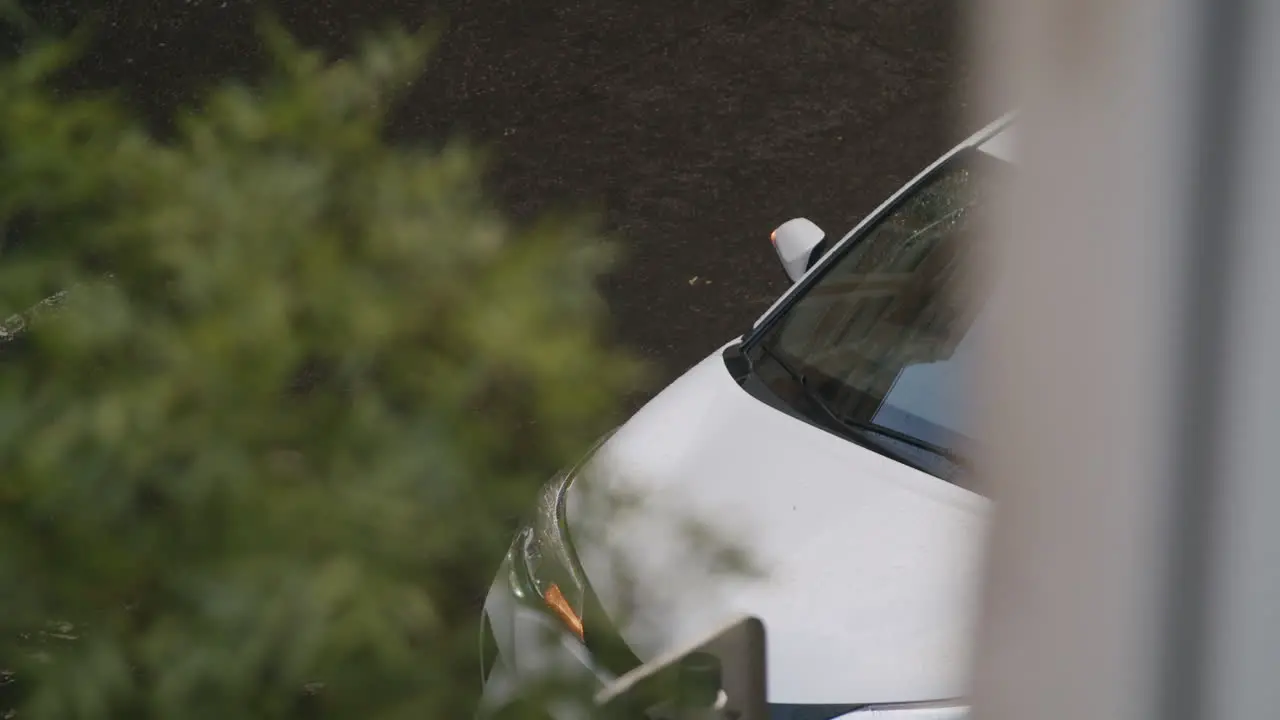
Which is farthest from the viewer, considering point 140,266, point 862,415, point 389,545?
point 862,415

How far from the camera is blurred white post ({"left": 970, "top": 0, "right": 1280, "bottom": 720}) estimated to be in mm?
764

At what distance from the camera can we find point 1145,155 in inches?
30.5

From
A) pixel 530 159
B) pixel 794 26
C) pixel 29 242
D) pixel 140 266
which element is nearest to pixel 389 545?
pixel 140 266

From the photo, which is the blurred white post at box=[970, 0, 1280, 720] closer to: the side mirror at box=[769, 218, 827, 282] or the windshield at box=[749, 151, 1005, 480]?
the windshield at box=[749, 151, 1005, 480]

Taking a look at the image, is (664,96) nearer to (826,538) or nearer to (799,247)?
(799,247)

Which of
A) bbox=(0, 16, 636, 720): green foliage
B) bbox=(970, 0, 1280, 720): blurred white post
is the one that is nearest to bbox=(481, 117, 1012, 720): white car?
bbox=(0, 16, 636, 720): green foliage

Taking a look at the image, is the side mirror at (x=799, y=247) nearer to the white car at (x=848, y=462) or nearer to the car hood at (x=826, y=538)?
the white car at (x=848, y=462)

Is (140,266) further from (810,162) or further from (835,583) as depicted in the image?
(810,162)

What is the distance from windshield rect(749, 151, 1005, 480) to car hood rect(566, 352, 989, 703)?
8 centimetres

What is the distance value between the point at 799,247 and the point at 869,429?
97cm

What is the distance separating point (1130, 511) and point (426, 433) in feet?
1.84

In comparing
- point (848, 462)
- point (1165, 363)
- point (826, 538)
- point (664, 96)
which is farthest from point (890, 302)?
point (664, 96)

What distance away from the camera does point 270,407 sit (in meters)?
1.14

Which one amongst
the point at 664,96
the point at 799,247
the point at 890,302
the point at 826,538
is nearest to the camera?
the point at 826,538
